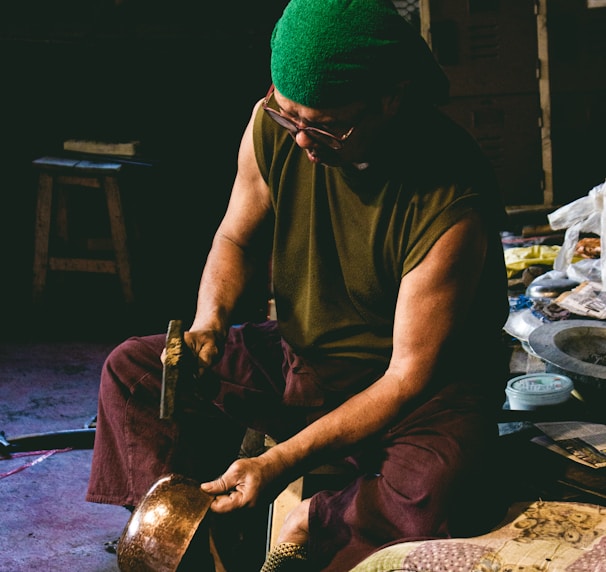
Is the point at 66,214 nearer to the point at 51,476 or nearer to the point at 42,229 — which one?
the point at 42,229

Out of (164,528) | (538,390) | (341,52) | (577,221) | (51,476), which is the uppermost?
(341,52)

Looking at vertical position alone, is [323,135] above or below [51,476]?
above

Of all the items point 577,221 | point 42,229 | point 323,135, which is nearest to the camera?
point 323,135

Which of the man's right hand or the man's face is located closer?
the man's face

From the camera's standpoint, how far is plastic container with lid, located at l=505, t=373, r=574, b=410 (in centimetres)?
310

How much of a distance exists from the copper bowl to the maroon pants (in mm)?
347

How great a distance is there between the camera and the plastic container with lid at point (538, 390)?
3.10 m

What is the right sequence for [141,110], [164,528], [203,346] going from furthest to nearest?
1. [141,110]
2. [203,346]
3. [164,528]

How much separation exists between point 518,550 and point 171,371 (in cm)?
101

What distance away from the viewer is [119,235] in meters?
5.59

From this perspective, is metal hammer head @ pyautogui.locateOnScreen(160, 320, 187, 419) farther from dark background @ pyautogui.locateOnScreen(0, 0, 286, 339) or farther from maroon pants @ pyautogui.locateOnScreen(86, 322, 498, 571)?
dark background @ pyautogui.locateOnScreen(0, 0, 286, 339)

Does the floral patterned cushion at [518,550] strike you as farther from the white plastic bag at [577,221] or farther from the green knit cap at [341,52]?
the white plastic bag at [577,221]

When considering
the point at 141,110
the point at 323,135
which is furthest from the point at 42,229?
the point at 323,135

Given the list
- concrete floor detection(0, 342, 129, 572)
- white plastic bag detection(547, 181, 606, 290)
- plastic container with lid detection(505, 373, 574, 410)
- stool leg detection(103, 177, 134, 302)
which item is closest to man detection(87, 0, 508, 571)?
concrete floor detection(0, 342, 129, 572)
